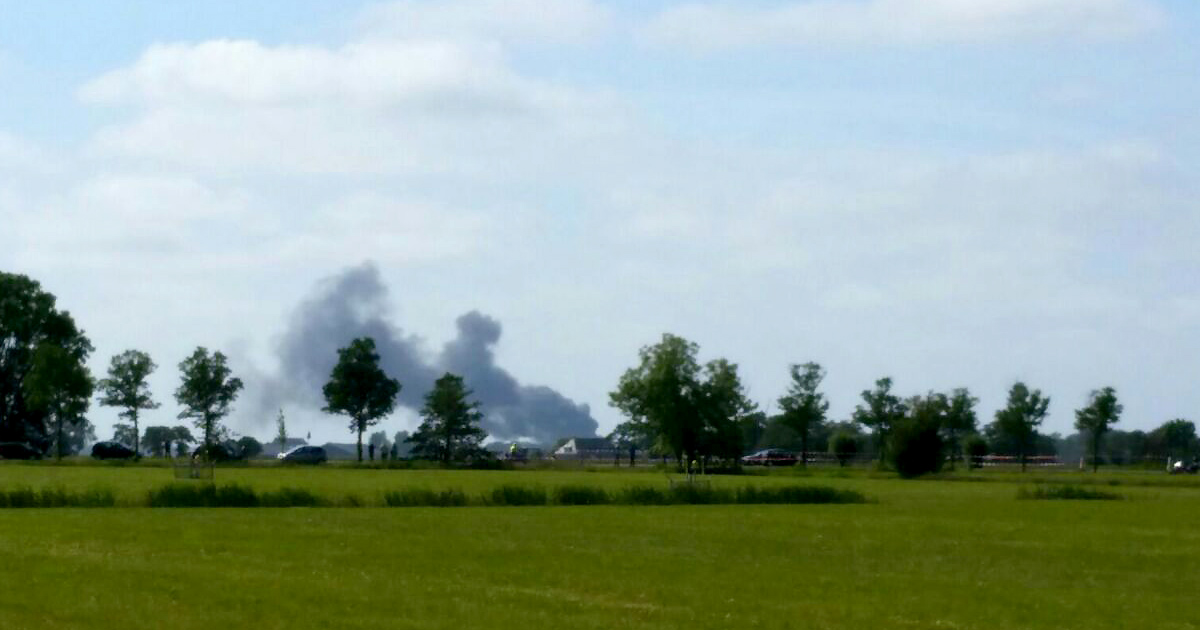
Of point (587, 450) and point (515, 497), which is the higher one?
point (587, 450)

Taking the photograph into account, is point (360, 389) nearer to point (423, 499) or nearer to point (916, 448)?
point (916, 448)

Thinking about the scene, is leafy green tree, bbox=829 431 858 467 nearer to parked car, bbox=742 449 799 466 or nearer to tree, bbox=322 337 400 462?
parked car, bbox=742 449 799 466

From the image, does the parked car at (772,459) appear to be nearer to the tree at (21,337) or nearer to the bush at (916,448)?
the bush at (916,448)

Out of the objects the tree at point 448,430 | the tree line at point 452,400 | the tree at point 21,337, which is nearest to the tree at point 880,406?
the tree line at point 452,400

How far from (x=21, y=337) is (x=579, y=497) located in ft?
267

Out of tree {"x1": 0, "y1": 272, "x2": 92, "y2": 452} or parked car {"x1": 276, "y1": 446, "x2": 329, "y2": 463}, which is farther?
tree {"x1": 0, "y1": 272, "x2": 92, "y2": 452}

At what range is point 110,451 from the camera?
10744cm

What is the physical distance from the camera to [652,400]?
11081 cm

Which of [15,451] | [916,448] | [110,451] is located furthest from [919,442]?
[15,451]

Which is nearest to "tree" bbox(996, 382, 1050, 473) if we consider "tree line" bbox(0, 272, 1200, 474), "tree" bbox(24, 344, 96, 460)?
"tree line" bbox(0, 272, 1200, 474)

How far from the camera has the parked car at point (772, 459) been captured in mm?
117188

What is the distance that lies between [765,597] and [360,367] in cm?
9065

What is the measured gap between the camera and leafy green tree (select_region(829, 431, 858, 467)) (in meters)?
117

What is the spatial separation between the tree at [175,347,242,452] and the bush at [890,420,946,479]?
45759mm
